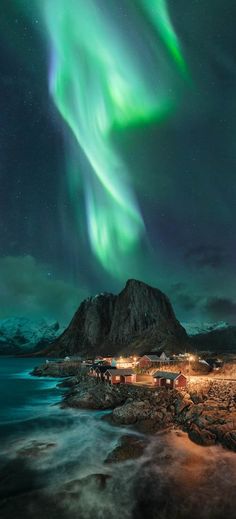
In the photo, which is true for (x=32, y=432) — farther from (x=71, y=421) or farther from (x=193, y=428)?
(x=193, y=428)

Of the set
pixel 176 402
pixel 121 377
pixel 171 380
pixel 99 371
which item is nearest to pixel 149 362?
pixel 99 371

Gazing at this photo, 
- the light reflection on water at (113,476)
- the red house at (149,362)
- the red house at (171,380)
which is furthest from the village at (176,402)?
the red house at (149,362)

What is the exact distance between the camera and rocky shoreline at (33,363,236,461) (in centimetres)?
3453

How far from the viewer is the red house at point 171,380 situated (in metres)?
58.0

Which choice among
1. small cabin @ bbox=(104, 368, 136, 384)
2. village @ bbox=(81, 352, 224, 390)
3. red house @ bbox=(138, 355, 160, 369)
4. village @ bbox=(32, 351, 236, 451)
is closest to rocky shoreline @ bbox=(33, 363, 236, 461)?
village @ bbox=(32, 351, 236, 451)

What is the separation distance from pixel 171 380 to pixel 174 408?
46.1ft

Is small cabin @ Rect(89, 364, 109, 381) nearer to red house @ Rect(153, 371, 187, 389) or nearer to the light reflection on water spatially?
red house @ Rect(153, 371, 187, 389)

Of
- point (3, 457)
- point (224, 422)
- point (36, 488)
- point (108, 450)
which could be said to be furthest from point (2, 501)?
point (224, 422)

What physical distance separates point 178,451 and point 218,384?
2647cm

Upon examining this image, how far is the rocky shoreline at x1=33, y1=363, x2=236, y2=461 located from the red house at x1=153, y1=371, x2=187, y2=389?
1.62 meters

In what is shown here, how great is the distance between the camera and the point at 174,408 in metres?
44.7

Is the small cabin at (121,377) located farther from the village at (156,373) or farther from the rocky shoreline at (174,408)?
the rocky shoreline at (174,408)

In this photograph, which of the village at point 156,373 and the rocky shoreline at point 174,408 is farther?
the village at point 156,373

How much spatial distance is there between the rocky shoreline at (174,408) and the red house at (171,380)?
5.33 ft
